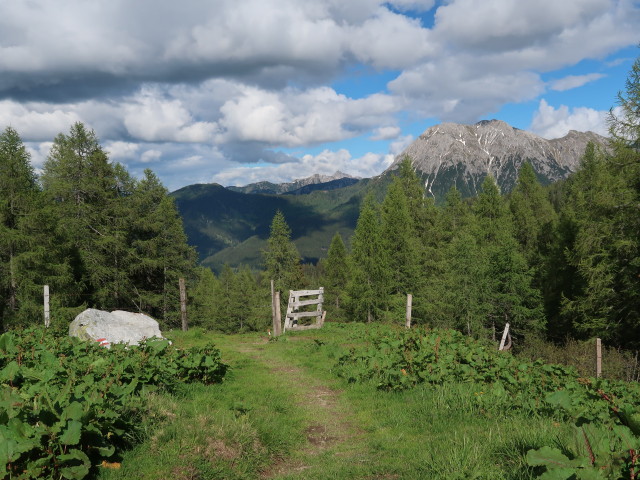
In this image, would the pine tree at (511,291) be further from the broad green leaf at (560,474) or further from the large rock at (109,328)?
the broad green leaf at (560,474)

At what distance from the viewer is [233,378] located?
9.69 m

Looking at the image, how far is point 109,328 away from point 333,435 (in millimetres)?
11345

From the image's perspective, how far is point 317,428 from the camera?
6.85 meters

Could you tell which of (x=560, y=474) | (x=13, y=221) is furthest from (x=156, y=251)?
(x=560, y=474)

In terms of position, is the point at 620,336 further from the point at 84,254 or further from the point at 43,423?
the point at 84,254

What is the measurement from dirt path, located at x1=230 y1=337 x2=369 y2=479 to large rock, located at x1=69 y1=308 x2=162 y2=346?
6456mm

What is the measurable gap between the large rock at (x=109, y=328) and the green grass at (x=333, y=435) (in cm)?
734

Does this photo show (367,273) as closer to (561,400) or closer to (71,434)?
(561,400)

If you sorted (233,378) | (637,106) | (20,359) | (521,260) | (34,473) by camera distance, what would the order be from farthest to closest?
(521,260) → (637,106) → (233,378) → (20,359) → (34,473)

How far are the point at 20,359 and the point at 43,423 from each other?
11.8 ft

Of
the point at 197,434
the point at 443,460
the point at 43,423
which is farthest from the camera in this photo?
the point at 197,434

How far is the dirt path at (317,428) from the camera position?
534 centimetres

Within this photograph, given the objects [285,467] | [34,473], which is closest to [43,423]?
[34,473]

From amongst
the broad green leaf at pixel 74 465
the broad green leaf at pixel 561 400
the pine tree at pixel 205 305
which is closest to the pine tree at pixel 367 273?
the pine tree at pixel 205 305
